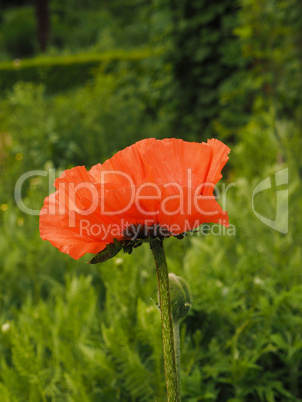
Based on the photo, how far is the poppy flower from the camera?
0.63 m

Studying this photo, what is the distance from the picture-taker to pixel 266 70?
3.89m

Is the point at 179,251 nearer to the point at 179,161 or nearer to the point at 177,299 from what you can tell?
the point at 177,299

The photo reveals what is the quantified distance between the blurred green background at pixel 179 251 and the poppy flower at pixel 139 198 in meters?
0.56

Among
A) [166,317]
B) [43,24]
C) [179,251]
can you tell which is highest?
[43,24]

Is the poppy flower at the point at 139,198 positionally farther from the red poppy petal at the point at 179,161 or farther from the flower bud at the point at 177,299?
the flower bud at the point at 177,299

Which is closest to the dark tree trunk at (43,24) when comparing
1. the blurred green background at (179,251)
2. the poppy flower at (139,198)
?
the blurred green background at (179,251)

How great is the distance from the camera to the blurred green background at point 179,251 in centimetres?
126

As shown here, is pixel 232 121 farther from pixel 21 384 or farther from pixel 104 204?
pixel 104 204

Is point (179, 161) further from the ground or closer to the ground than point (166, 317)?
further from the ground

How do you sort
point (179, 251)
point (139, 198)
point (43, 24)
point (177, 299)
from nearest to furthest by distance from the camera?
point (139, 198)
point (177, 299)
point (179, 251)
point (43, 24)

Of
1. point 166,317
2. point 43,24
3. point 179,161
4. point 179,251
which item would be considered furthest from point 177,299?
point 43,24

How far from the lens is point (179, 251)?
2.22m

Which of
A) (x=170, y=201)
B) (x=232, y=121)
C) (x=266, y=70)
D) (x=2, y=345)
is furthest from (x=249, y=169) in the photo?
(x=170, y=201)

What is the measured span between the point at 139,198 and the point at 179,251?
1619mm
